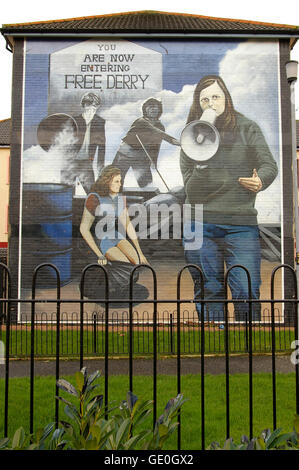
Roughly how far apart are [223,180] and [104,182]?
200 inches

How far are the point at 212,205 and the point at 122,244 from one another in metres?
4.15

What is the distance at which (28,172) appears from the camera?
1627 cm

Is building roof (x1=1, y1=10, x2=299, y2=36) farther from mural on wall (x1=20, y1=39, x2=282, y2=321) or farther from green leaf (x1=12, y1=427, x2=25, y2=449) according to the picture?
green leaf (x1=12, y1=427, x2=25, y2=449)

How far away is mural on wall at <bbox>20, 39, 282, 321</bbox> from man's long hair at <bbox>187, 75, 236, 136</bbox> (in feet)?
0.14

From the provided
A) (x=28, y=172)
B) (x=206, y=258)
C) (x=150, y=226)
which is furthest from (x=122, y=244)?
(x=28, y=172)

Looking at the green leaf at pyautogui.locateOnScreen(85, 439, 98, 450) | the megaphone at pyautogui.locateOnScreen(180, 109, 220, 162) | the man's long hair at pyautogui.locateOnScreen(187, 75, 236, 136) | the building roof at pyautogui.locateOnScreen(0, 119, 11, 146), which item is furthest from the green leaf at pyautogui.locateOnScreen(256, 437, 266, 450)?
the building roof at pyautogui.locateOnScreen(0, 119, 11, 146)

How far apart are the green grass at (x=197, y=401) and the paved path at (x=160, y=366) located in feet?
2.45

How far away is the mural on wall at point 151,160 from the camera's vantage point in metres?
16.0

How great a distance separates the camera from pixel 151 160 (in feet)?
53.7

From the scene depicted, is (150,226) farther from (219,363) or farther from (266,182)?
(219,363)

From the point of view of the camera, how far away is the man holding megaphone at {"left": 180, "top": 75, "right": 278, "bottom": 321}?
1602cm

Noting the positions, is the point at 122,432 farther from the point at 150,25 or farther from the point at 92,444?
the point at 150,25

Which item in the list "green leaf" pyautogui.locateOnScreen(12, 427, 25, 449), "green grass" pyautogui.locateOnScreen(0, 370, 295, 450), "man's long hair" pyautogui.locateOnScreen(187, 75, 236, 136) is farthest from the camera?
"man's long hair" pyautogui.locateOnScreen(187, 75, 236, 136)

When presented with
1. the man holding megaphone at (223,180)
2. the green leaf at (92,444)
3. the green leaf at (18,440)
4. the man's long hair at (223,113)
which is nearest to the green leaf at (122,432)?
the green leaf at (92,444)
